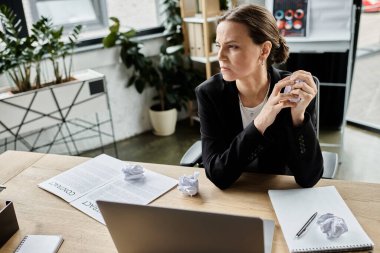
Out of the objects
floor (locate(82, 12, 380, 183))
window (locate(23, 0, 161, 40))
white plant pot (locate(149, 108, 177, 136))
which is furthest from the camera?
white plant pot (locate(149, 108, 177, 136))

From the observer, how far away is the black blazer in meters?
1.22

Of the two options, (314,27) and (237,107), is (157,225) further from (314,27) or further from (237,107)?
(314,27)

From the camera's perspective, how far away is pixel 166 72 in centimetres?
344

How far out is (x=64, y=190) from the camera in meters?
1.27

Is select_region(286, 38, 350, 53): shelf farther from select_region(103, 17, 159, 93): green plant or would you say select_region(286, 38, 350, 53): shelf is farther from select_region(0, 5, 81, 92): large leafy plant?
select_region(0, 5, 81, 92): large leafy plant

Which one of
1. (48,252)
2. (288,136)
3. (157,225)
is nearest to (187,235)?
(157,225)

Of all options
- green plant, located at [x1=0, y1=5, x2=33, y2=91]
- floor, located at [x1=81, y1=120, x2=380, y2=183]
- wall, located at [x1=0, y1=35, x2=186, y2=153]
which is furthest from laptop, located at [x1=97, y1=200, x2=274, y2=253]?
wall, located at [x1=0, y1=35, x2=186, y2=153]

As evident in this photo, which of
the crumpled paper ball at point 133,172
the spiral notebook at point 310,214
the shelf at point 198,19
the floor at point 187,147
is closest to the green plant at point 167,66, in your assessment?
the shelf at point 198,19

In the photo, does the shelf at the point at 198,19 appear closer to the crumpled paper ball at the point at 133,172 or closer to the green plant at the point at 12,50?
the green plant at the point at 12,50

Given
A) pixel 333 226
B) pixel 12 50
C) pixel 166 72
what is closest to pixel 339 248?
pixel 333 226

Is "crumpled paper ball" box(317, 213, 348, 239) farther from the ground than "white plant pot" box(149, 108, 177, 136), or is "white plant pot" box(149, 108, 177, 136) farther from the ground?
"crumpled paper ball" box(317, 213, 348, 239)

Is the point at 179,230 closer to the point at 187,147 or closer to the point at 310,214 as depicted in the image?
the point at 310,214

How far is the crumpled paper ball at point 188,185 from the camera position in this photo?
1174 millimetres

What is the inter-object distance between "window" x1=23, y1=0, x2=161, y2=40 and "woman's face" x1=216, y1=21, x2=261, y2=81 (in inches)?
83.1
